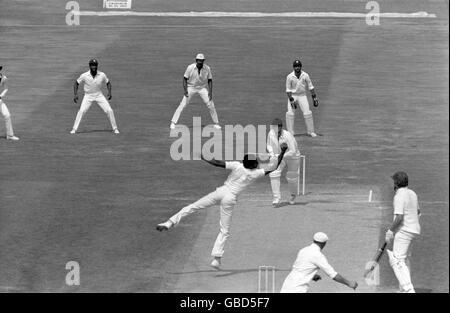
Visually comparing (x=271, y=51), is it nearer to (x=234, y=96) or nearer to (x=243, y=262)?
(x=234, y=96)

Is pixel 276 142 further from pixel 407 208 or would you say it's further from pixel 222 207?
pixel 407 208

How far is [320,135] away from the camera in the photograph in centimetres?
3956

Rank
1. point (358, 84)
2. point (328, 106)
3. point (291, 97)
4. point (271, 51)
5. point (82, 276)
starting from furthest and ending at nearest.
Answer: point (271, 51)
point (358, 84)
point (328, 106)
point (291, 97)
point (82, 276)

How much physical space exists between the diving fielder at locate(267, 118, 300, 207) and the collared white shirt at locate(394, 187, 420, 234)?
20.5 ft

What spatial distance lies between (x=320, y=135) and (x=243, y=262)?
487 inches

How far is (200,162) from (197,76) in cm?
364

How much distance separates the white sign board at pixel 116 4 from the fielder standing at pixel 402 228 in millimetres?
34510

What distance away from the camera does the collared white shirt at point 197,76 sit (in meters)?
39.5

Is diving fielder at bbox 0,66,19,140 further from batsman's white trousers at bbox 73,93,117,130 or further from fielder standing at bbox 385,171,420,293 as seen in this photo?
fielder standing at bbox 385,171,420,293

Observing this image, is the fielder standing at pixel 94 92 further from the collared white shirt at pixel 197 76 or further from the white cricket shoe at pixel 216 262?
the white cricket shoe at pixel 216 262

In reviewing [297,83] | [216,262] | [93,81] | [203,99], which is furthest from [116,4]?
[216,262]

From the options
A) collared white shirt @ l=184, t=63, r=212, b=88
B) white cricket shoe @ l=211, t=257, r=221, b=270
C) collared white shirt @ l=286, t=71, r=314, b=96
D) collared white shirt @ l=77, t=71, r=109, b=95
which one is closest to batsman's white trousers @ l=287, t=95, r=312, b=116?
collared white shirt @ l=286, t=71, r=314, b=96

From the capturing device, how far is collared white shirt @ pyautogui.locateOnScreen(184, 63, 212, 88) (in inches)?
1555

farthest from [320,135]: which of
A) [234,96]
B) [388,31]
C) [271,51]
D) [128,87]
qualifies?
[388,31]
